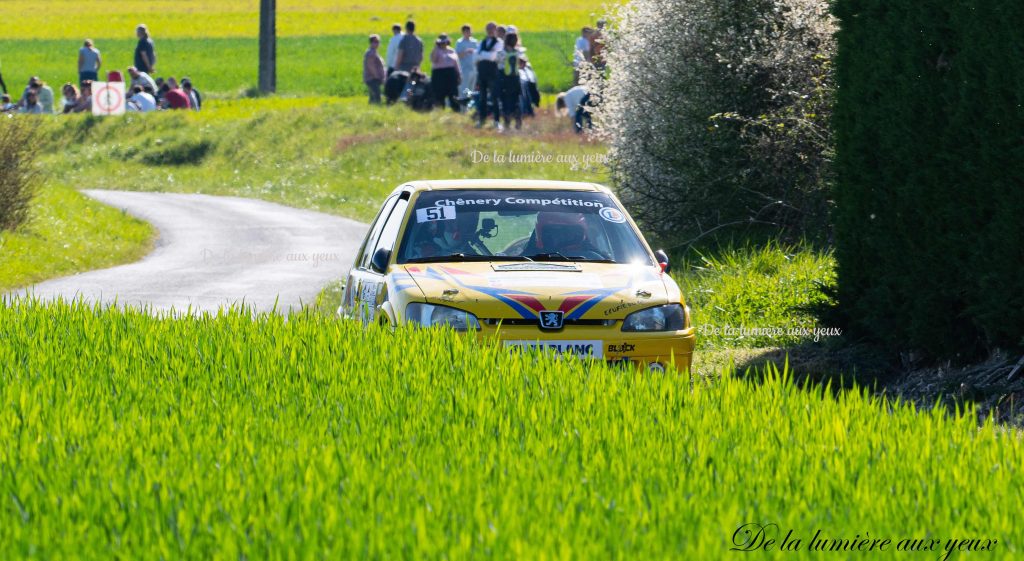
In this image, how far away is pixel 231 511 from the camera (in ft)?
16.7

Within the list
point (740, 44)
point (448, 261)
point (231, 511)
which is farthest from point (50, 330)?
point (740, 44)

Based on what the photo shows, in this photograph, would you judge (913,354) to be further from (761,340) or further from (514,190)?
(514,190)

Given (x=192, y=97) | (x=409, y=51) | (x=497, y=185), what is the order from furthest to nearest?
(x=192, y=97) → (x=409, y=51) → (x=497, y=185)

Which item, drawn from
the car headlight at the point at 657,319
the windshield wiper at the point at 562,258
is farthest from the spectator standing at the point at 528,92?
the car headlight at the point at 657,319

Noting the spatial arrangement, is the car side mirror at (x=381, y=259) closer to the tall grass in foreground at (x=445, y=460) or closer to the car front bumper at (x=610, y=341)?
the car front bumper at (x=610, y=341)

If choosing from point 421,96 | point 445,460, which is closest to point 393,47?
point 421,96

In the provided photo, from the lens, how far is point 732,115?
16.3 meters

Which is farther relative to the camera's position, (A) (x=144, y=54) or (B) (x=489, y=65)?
(A) (x=144, y=54)

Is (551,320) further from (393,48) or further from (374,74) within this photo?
(374,74)

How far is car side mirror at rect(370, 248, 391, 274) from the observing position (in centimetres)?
1027

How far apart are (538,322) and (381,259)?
140 cm

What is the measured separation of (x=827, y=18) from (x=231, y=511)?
532 inches

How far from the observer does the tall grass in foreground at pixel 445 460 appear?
4.88 metres

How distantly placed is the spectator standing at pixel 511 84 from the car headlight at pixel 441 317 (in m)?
23.2
